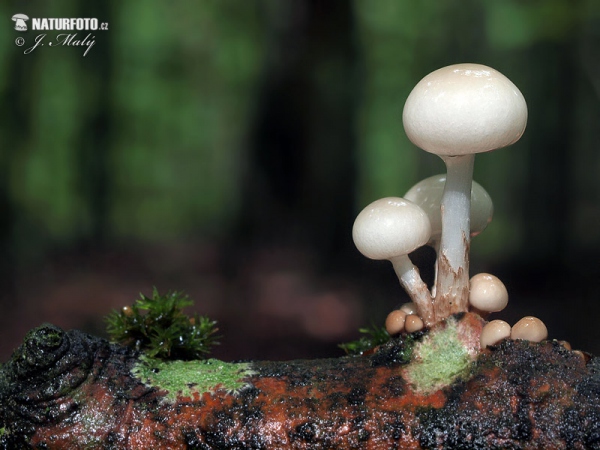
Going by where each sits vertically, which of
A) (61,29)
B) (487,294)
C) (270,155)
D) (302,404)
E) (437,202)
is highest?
(61,29)

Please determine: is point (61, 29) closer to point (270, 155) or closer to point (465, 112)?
point (270, 155)

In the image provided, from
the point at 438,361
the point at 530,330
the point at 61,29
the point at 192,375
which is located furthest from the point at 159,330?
the point at 61,29

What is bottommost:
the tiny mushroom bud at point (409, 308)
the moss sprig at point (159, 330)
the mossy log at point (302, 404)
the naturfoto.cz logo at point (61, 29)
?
the mossy log at point (302, 404)

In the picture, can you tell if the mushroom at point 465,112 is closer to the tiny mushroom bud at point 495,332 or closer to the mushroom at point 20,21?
the tiny mushroom bud at point 495,332

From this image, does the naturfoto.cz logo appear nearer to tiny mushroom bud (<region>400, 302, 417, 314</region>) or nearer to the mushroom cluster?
the mushroom cluster

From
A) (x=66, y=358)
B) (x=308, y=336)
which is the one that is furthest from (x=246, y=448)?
(x=308, y=336)

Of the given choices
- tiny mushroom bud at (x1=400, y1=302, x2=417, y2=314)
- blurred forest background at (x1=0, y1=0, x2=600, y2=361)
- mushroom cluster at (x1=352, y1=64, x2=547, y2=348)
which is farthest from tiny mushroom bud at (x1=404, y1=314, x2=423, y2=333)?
blurred forest background at (x1=0, y1=0, x2=600, y2=361)

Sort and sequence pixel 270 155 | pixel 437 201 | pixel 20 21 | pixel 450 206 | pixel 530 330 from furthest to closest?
pixel 270 155 < pixel 20 21 < pixel 437 201 < pixel 450 206 < pixel 530 330

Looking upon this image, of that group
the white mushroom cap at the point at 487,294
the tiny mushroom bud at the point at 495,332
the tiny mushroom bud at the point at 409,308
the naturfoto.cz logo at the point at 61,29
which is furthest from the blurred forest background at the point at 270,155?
the tiny mushroom bud at the point at 495,332

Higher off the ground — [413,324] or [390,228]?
[390,228]
